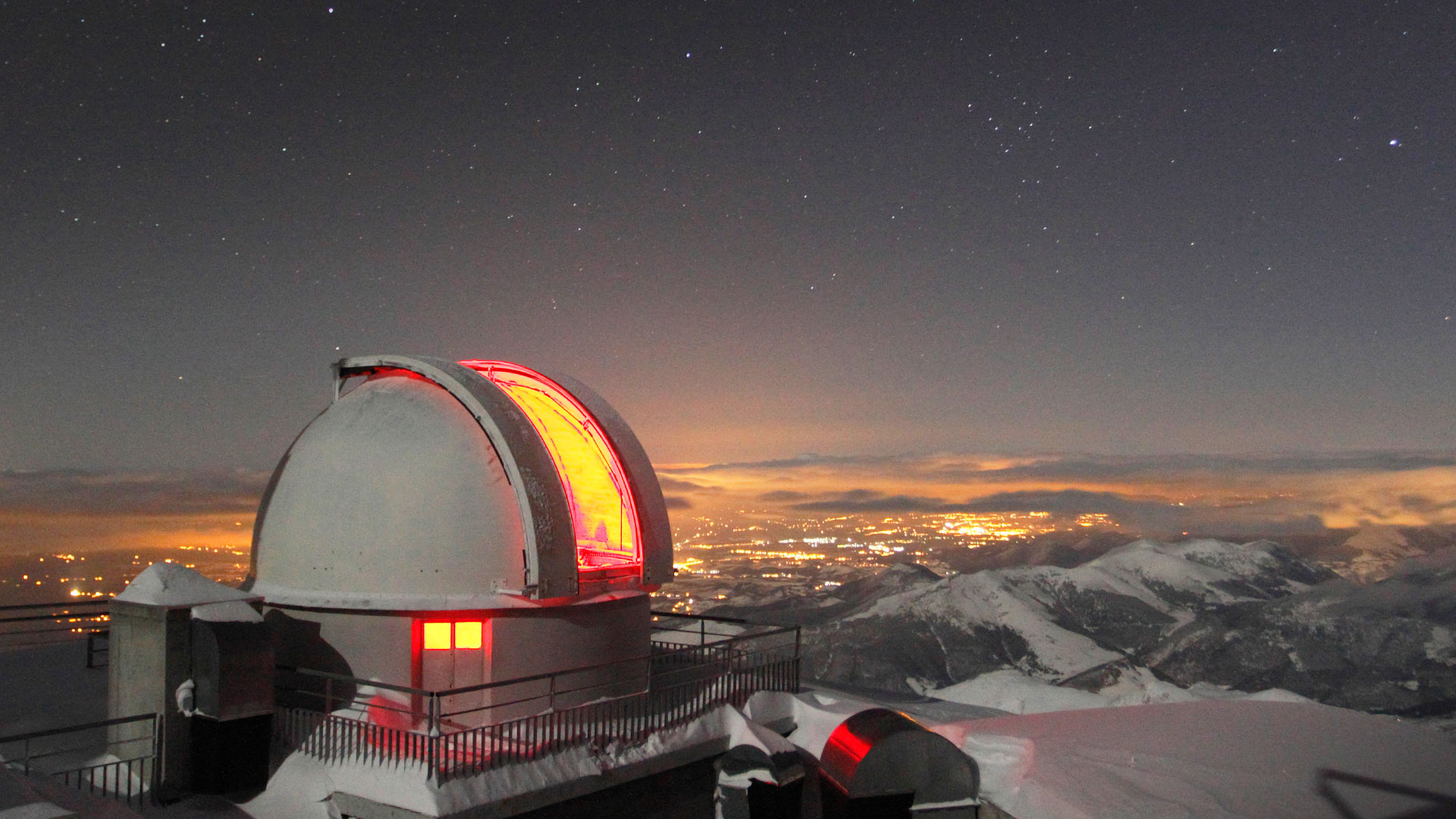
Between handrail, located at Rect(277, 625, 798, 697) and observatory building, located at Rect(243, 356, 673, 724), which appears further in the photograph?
observatory building, located at Rect(243, 356, 673, 724)

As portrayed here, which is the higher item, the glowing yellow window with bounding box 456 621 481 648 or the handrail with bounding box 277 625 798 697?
the glowing yellow window with bounding box 456 621 481 648

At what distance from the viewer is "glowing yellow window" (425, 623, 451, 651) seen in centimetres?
1064

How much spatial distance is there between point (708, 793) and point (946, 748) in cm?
316

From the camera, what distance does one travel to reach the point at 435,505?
425 inches

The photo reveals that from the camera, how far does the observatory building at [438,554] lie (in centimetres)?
1052

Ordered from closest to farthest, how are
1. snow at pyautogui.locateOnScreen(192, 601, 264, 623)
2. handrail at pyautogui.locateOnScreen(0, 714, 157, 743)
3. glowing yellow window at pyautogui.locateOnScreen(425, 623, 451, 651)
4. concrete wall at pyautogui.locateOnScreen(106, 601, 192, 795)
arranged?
handrail at pyautogui.locateOnScreen(0, 714, 157, 743), concrete wall at pyautogui.locateOnScreen(106, 601, 192, 795), snow at pyautogui.locateOnScreen(192, 601, 264, 623), glowing yellow window at pyautogui.locateOnScreen(425, 623, 451, 651)

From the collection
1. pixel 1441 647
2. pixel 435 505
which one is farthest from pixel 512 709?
pixel 1441 647

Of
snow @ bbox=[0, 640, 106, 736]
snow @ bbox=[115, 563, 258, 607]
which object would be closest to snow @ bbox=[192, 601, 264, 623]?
snow @ bbox=[115, 563, 258, 607]

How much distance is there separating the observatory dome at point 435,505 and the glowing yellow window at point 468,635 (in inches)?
17.9

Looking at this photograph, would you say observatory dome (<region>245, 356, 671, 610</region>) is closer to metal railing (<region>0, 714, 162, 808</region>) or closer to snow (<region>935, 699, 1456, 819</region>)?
metal railing (<region>0, 714, 162, 808</region>)

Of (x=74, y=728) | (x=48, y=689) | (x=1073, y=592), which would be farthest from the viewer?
(x=1073, y=592)

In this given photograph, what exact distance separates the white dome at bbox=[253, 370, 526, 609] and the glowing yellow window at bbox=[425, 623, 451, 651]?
0.47m

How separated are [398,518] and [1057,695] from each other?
12343 mm

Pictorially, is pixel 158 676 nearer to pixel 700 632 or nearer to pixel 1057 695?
pixel 700 632
